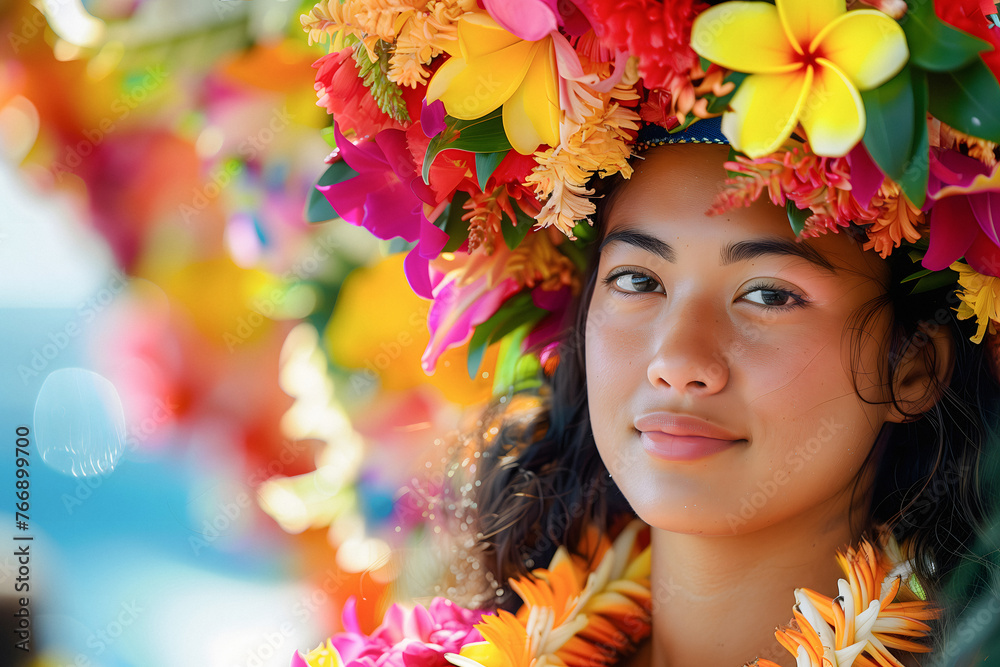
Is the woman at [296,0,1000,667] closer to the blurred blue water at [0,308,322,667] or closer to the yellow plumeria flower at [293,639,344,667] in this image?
the yellow plumeria flower at [293,639,344,667]

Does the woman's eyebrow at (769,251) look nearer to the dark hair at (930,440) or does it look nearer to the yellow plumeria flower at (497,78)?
the dark hair at (930,440)

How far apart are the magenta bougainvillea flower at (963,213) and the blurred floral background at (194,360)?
1027mm

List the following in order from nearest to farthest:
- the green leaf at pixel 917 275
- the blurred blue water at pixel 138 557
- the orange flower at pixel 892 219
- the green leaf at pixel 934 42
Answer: the green leaf at pixel 934 42
the orange flower at pixel 892 219
the green leaf at pixel 917 275
the blurred blue water at pixel 138 557

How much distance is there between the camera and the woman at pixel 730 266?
871 millimetres

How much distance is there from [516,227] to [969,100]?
701mm

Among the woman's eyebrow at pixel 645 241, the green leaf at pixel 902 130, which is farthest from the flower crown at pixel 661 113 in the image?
the woman's eyebrow at pixel 645 241

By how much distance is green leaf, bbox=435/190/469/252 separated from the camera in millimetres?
1307

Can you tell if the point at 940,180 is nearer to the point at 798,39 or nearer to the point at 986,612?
the point at 798,39

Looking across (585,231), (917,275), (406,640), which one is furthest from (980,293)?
(406,640)

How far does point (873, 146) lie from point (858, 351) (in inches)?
15.7

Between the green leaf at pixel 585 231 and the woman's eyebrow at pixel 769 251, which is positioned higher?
the woman's eyebrow at pixel 769 251

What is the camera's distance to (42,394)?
→ 1700 millimetres

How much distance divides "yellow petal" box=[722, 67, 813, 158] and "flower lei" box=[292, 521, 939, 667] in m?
0.68

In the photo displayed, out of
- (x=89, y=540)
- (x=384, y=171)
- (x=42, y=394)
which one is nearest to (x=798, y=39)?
(x=384, y=171)
